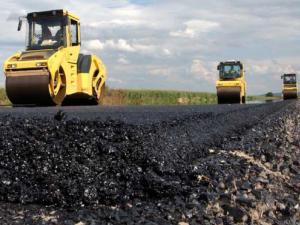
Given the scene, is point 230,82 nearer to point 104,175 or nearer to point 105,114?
point 105,114

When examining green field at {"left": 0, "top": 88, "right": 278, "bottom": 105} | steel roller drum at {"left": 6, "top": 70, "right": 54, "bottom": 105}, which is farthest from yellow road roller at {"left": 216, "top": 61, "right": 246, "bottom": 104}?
steel roller drum at {"left": 6, "top": 70, "right": 54, "bottom": 105}

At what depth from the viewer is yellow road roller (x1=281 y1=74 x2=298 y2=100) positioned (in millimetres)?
35062

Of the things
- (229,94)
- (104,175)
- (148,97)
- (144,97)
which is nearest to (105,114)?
(104,175)

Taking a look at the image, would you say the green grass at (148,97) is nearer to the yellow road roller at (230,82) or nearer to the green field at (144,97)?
the green field at (144,97)

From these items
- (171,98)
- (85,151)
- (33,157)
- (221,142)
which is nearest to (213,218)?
(85,151)

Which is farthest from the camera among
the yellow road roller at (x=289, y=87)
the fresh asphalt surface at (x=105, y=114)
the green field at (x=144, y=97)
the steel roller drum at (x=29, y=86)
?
the yellow road roller at (x=289, y=87)

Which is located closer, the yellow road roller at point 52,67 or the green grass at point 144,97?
the yellow road roller at point 52,67

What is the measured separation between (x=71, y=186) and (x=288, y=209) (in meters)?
1.57

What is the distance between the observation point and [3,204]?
131 inches

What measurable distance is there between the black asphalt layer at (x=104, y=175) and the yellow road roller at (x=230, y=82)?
19361mm

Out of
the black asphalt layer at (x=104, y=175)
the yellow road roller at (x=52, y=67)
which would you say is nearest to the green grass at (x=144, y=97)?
the yellow road roller at (x=52, y=67)

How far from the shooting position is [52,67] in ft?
40.7

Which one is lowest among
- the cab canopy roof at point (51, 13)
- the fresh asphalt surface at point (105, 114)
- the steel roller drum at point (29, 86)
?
the fresh asphalt surface at point (105, 114)

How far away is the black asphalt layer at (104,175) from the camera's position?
304 cm
